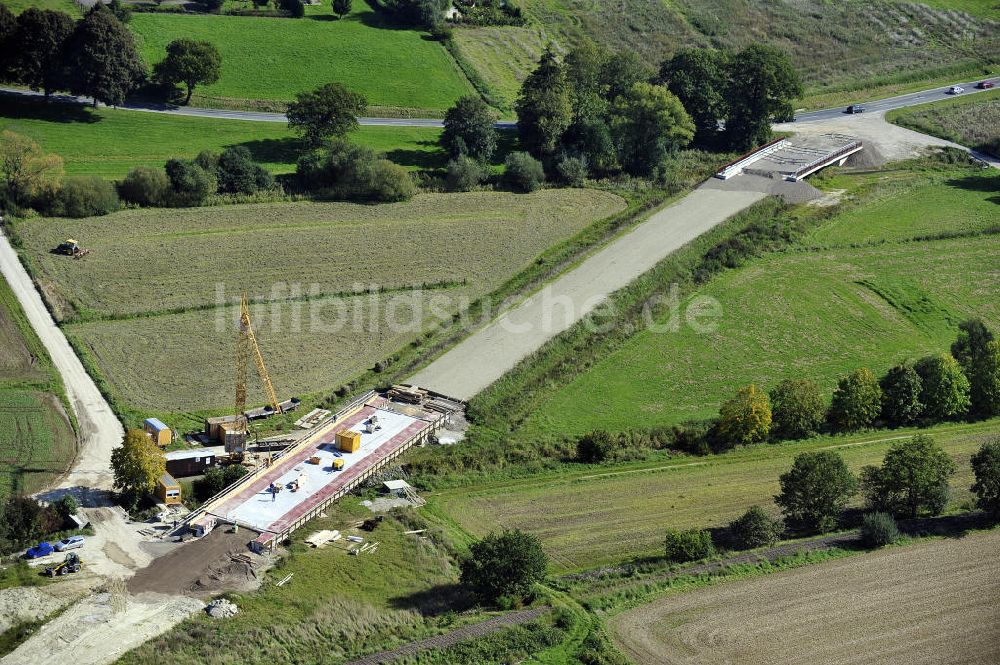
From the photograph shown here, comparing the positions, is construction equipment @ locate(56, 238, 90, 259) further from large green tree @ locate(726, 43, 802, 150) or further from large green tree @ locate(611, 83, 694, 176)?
large green tree @ locate(726, 43, 802, 150)

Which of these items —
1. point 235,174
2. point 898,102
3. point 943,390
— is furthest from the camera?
point 898,102

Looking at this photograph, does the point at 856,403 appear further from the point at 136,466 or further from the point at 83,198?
the point at 83,198

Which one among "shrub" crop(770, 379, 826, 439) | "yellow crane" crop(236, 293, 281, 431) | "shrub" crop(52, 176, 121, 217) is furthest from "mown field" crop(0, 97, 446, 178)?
"shrub" crop(770, 379, 826, 439)

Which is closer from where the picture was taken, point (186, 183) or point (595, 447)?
point (595, 447)

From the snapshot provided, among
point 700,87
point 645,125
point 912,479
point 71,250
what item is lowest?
point 912,479

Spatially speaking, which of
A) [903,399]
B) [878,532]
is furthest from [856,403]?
[878,532]

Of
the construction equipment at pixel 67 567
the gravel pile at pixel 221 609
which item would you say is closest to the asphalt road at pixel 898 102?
the gravel pile at pixel 221 609

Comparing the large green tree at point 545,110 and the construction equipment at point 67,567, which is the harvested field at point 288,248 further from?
the construction equipment at point 67,567
